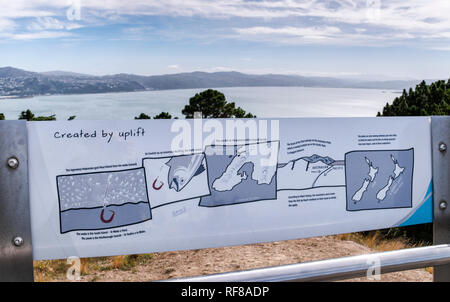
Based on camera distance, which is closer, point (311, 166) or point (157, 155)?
point (157, 155)

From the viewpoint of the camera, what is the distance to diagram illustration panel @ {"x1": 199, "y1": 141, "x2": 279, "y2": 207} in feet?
6.70

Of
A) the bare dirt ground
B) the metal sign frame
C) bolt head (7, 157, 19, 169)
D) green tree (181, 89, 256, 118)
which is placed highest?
green tree (181, 89, 256, 118)

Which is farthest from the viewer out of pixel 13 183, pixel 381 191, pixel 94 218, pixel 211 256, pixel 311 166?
pixel 211 256

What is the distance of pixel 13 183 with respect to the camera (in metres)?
1.69

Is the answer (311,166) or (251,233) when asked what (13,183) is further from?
(311,166)

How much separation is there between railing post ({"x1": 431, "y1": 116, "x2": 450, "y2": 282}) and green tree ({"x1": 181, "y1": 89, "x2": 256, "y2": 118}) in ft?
47.7

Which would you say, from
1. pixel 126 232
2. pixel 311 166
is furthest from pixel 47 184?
pixel 311 166

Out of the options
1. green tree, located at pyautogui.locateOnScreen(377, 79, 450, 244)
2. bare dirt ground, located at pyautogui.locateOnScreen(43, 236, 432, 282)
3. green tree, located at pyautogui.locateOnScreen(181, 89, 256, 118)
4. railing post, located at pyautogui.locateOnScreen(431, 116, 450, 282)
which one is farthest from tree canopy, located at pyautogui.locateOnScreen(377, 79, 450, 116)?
railing post, located at pyautogui.locateOnScreen(431, 116, 450, 282)

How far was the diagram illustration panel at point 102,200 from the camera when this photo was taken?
1811mm

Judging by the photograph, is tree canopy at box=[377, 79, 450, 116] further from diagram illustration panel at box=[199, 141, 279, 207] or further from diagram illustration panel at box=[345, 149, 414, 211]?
diagram illustration panel at box=[199, 141, 279, 207]

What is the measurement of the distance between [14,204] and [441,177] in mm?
2043

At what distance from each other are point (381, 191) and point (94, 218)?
1.43m

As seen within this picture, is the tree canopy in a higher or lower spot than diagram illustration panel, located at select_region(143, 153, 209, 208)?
higher

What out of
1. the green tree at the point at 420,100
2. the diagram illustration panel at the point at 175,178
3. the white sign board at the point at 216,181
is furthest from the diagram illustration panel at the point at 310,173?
the green tree at the point at 420,100
